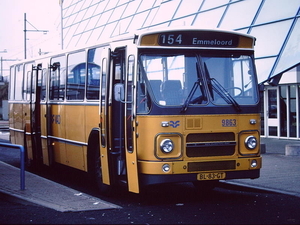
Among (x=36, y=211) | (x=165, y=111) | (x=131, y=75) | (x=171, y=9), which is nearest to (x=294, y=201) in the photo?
(x=165, y=111)

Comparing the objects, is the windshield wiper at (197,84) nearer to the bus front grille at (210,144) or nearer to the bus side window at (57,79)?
the bus front grille at (210,144)

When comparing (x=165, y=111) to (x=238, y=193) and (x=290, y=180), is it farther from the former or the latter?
(x=290, y=180)

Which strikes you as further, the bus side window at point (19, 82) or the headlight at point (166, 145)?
the bus side window at point (19, 82)

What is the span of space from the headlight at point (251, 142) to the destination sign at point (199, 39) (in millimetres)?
1667

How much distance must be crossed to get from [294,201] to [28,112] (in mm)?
8507

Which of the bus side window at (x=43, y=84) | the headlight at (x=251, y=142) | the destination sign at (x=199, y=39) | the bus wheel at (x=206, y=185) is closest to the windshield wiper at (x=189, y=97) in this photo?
the destination sign at (x=199, y=39)

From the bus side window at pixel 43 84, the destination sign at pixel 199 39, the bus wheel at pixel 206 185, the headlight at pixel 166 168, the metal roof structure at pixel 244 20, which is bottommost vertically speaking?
the bus wheel at pixel 206 185

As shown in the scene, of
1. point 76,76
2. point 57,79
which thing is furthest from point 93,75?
point 57,79

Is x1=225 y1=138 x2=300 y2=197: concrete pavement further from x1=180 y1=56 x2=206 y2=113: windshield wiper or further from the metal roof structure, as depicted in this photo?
the metal roof structure

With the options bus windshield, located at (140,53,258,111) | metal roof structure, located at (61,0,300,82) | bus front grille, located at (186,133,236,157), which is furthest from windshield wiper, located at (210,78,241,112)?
metal roof structure, located at (61,0,300,82)

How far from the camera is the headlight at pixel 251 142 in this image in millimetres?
10539

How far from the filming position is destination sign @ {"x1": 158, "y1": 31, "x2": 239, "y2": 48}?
10.2 meters

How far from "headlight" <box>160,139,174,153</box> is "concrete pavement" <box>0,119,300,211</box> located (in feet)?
3.97

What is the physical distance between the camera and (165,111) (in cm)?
991
